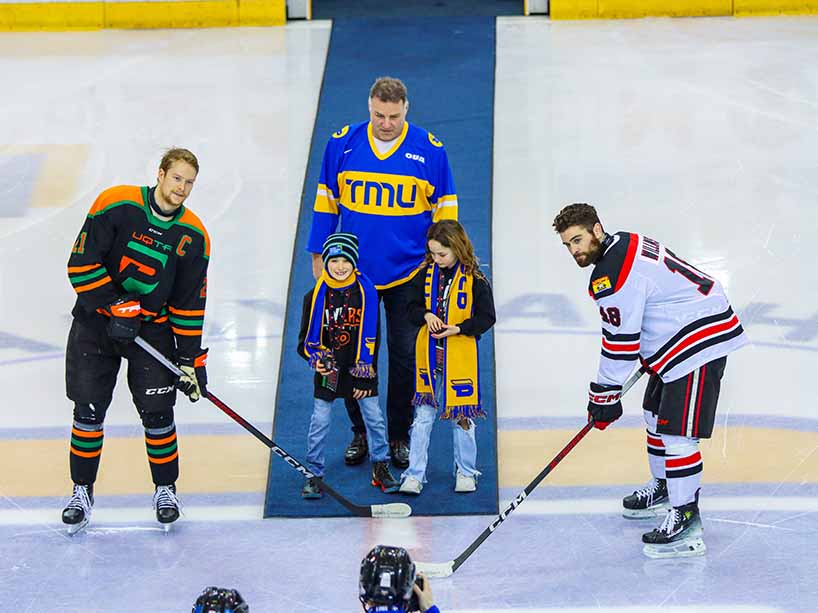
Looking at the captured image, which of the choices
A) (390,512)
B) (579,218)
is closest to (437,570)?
(390,512)

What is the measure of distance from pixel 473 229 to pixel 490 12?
3.74 metres

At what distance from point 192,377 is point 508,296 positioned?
2284 mm

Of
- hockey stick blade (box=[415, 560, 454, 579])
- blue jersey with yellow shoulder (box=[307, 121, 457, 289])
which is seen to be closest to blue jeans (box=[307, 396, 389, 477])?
blue jersey with yellow shoulder (box=[307, 121, 457, 289])

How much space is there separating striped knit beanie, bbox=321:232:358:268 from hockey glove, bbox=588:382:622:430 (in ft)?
3.28

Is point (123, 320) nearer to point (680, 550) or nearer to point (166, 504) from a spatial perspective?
point (166, 504)

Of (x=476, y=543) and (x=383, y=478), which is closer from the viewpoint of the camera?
(x=476, y=543)

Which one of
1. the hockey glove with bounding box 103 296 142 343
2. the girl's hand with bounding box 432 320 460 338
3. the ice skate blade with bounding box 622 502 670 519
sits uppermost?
the hockey glove with bounding box 103 296 142 343

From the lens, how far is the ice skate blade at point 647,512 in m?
4.93

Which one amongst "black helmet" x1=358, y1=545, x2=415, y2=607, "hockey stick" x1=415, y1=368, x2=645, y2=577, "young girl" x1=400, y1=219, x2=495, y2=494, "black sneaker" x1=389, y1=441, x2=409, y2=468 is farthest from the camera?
"black sneaker" x1=389, y1=441, x2=409, y2=468

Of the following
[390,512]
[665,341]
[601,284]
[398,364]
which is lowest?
[390,512]

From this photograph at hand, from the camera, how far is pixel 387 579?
297cm

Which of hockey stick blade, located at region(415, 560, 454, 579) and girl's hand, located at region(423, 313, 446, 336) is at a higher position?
girl's hand, located at region(423, 313, 446, 336)

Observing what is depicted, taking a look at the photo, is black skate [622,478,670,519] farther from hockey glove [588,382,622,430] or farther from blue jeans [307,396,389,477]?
blue jeans [307,396,389,477]

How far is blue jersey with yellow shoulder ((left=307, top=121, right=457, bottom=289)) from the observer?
512 centimetres
